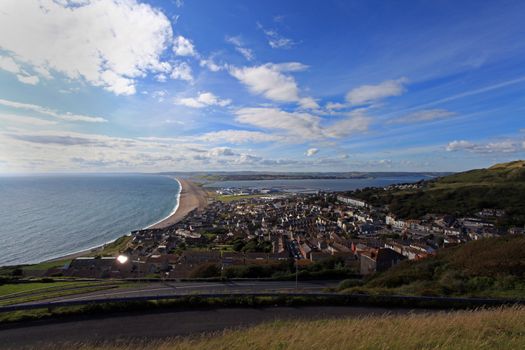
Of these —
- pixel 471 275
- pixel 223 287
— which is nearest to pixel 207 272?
pixel 223 287

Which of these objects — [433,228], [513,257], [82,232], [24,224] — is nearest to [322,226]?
[433,228]

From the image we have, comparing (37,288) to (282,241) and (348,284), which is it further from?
(282,241)

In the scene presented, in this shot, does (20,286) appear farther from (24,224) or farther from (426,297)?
(24,224)

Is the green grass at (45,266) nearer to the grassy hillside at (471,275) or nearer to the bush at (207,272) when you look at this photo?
the bush at (207,272)

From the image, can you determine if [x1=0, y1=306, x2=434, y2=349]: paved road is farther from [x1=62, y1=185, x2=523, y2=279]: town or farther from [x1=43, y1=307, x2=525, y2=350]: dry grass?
[x1=62, y1=185, x2=523, y2=279]: town

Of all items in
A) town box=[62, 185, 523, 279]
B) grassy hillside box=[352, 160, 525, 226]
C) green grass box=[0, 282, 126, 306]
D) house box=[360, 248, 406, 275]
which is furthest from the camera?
grassy hillside box=[352, 160, 525, 226]

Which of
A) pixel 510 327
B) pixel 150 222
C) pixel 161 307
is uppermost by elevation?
pixel 510 327

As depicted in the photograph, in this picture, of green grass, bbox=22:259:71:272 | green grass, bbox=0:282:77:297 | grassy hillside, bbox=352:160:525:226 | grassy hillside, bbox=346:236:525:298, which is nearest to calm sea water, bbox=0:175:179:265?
green grass, bbox=22:259:71:272
